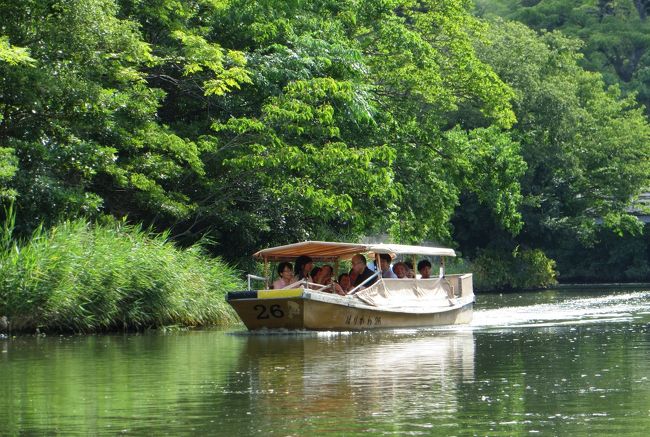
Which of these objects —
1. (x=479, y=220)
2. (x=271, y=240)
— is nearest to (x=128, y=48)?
(x=271, y=240)

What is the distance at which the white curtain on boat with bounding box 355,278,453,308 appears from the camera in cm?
2930

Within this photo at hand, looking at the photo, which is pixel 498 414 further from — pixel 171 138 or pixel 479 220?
pixel 479 220

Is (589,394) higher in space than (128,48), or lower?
lower

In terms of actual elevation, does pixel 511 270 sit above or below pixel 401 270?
above

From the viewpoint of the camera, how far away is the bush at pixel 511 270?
206ft

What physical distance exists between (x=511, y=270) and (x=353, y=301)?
118 feet

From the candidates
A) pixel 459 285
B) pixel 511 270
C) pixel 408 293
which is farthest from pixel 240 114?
pixel 511 270

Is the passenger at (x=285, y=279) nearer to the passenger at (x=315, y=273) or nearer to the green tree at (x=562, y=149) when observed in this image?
the passenger at (x=315, y=273)

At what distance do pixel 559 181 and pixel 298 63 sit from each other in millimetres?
30965

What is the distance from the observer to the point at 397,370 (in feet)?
63.2

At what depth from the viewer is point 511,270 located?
63.6m

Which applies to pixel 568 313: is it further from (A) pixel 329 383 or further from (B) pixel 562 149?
(B) pixel 562 149

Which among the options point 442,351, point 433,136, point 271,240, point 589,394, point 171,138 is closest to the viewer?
point 589,394

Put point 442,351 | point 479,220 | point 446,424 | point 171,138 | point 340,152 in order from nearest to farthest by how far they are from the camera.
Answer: point 446,424 → point 442,351 → point 171,138 → point 340,152 → point 479,220
